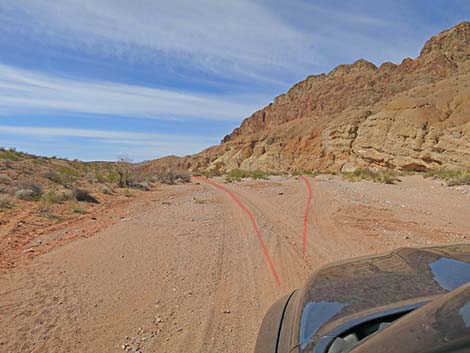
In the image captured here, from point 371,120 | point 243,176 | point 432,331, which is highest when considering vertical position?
point 371,120

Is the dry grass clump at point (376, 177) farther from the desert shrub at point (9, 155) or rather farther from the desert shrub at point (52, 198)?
the desert shrub at point (9, 155)

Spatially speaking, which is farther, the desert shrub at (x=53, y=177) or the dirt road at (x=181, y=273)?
the desert shrub at (x=53, y=177)

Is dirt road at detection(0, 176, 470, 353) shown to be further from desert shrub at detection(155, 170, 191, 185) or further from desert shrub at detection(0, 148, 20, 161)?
desert shrub at detection(0, 148, 20, 161)

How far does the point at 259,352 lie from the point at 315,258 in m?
4.15

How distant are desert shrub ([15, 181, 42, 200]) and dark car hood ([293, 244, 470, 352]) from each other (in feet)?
41.5

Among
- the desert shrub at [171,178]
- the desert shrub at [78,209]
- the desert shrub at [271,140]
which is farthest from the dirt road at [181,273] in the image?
the desert shrub at [271,140]

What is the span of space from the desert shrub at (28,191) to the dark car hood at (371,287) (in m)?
12.6

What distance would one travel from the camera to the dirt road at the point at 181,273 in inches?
140

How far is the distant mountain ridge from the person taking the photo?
1091 inches

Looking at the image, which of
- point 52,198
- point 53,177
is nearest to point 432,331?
point 52,198

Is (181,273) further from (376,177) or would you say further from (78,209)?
(376,177)

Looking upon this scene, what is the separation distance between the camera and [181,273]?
527 centimetres

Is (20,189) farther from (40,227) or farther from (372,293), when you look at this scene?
(372,293)

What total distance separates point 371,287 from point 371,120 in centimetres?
3666
